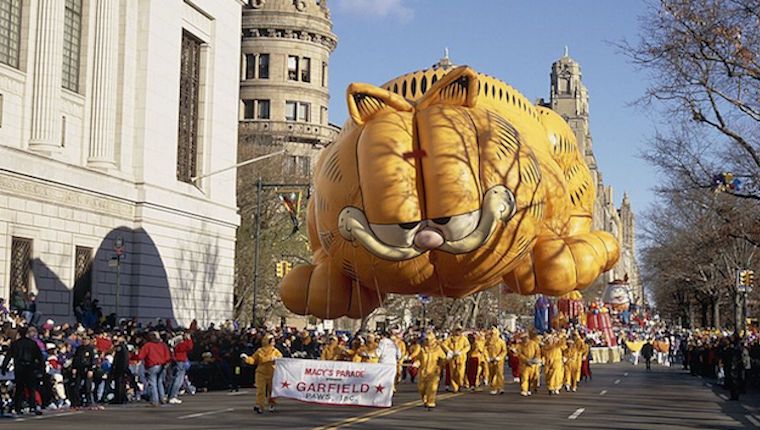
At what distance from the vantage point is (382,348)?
2300 centimetres

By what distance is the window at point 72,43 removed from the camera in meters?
34.6

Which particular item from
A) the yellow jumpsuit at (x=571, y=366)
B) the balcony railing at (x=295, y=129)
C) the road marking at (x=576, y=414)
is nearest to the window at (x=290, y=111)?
the balcony railing at (x=295, y=129)

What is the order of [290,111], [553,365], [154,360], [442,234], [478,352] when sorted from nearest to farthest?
[442,234], [154,360], [553,365], [478,352], [290,111]

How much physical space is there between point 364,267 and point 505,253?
2.17 meters

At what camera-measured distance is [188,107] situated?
137 ft

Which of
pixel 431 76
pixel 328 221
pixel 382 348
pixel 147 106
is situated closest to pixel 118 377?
pixel 382 348

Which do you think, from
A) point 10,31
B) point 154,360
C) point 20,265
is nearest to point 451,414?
point 154,360

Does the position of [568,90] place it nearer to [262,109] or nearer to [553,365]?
[262,109]

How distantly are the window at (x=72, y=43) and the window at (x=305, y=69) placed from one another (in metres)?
44.7

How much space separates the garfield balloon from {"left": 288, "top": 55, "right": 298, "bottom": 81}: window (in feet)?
198

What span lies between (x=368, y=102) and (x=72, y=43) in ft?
66.1

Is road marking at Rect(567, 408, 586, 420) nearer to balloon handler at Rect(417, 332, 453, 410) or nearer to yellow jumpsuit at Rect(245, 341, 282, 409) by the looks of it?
balloon handler at Rect(417, 332, 453, 410)

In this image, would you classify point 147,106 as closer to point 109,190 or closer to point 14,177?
point 109,190

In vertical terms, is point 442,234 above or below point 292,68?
below
